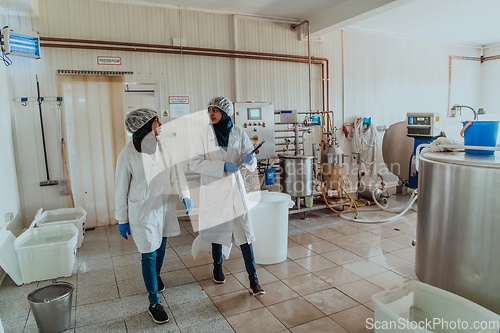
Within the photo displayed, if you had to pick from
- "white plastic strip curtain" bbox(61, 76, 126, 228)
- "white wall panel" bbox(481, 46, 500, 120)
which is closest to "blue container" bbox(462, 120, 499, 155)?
"white plastic strip curtain" bbox(61, 76, 126, 228)

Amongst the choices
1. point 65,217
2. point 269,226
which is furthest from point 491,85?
point 65,217

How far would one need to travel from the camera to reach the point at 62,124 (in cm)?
396

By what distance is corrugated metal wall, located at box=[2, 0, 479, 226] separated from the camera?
3844 millimetres

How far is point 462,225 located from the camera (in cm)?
199

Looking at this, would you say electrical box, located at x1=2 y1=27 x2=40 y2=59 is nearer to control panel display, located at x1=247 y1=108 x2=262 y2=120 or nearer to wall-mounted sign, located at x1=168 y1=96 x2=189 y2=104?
wall-mounted sign, located at x1=168 y1=96 x2=189 y2=104

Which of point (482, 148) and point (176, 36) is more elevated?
point (176, 36)

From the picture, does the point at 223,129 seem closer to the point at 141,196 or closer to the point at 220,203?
the point at 220,203

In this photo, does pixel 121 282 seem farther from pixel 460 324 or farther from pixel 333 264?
pixel 460 324

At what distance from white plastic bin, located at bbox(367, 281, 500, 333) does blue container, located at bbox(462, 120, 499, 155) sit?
1.03 m

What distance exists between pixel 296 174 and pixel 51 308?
3.04 metres

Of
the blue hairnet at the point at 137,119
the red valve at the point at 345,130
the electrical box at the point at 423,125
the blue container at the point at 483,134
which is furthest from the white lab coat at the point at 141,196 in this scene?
the red valve at the point at 345,130

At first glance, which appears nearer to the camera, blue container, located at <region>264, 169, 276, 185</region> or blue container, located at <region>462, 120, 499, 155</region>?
blue container, located at <region>462, 120, 499, 155</region>

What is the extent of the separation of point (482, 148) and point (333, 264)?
153 centimetres

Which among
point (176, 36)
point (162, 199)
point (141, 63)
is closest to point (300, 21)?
point (176, 36)
